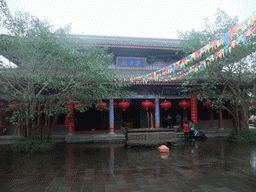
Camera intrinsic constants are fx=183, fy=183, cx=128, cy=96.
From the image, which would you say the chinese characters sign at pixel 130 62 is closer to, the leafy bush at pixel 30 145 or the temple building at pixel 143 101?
the temple building at pixel 143 101

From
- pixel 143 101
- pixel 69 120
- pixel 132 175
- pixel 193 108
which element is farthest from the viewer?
pixel 193 108

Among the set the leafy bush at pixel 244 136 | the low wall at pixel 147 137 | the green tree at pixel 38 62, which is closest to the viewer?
the green tree at pixel 38 62

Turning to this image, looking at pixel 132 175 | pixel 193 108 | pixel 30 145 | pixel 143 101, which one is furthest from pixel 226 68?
pixel 30 145

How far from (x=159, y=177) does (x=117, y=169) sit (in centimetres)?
134

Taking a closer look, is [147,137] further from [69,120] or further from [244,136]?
[244,136]

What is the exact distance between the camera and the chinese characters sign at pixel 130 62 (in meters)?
13.8

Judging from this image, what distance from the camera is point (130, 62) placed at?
13.9 meters

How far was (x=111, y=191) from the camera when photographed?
3.73 metres

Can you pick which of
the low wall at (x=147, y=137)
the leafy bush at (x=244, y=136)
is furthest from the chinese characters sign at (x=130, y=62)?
the leafy bush at (x=244, y=136)

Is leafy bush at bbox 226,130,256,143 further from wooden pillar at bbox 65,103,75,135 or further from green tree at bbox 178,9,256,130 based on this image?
wooden pillar at bbox 65,103,75,135

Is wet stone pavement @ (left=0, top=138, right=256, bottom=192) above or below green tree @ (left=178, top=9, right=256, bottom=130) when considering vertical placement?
below

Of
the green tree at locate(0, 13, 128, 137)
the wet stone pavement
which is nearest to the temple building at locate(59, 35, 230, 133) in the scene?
the green tree at locate(0, 13, 128, 137)

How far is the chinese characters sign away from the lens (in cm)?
1383

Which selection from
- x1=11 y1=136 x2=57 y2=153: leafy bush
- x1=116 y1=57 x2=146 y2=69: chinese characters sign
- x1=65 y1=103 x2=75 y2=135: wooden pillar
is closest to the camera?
x1=11 y1=136 x2=57 y2=153: leafy bush
